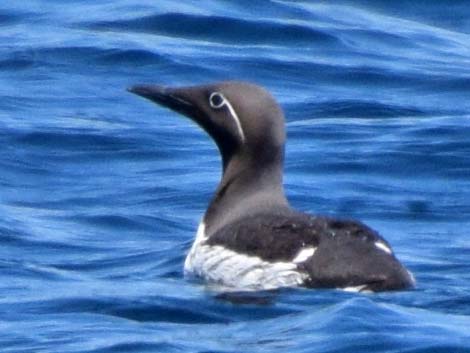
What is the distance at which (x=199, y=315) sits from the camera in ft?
36.3

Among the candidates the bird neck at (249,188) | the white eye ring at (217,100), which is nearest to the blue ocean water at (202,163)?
the bird neck at (249,188)

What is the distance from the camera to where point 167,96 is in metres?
12.9

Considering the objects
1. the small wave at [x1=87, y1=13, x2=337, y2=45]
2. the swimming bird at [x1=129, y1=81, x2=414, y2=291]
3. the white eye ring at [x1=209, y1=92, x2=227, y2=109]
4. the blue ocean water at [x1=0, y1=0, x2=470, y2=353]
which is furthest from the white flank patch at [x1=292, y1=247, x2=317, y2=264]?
the small wave at [x1=87, y1=13, x2=337, y2=45]

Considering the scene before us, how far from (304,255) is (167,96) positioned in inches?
86.7

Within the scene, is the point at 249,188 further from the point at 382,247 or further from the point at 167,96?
the point at 382,247

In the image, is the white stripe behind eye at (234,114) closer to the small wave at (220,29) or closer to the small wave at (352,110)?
the small wave at (352,110)

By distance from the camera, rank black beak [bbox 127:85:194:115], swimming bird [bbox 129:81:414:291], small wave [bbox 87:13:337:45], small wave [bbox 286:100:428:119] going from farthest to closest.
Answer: small wave [bbox 87:13:337:45] → small wave [bbox 286:100:428:119] → black beak [bbox 127:85:194:115] → swimming bird [bbox 129:81:414:291]

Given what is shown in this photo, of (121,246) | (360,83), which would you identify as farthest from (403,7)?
(121,246)

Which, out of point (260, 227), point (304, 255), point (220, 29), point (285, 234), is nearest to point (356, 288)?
point (304, 255)

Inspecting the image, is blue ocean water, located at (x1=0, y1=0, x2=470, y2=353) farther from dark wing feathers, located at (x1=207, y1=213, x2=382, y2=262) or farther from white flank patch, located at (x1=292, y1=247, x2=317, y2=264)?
dark wing feathers, located at (x1=207, y1=213, x2=382, y2=262)

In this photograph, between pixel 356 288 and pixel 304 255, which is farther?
pixel 304 255

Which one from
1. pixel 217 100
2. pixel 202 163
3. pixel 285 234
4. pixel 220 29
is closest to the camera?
pixel 285 234

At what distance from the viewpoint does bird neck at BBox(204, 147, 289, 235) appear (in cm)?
1243

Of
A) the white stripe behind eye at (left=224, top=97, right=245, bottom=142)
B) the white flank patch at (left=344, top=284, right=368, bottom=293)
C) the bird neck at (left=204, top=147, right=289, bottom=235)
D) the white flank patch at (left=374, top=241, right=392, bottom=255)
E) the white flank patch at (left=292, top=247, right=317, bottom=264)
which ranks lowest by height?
the white flank patch at (left=344, top=284, right=368, bottom=293)
